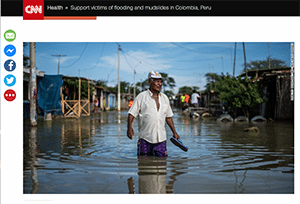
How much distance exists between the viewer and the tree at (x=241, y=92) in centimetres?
1695

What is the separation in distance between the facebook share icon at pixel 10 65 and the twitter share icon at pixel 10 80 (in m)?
0.07

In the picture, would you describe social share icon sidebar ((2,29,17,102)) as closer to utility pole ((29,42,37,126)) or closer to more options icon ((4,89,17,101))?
more options icon ((4,89,17,101))

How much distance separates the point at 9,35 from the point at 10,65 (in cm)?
38

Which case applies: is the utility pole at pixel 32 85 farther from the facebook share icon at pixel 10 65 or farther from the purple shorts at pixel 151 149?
the facebook share icon at pixel 10 65

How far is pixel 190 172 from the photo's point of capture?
4496 mm

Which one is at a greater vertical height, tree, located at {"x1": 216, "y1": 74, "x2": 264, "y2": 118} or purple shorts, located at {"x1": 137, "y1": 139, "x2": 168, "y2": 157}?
tree, located at {"x1": 216, "y1": 74, "x2": 264, "y2": 118}

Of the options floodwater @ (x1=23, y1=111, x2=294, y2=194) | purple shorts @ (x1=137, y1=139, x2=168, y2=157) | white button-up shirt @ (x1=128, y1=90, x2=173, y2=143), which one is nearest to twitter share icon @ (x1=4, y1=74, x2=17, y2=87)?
floodwater @ (x1=23, y1=111, x2=294, y2=194)

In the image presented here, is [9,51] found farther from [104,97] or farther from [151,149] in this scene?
[104,97]

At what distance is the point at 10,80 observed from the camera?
12.4 ft

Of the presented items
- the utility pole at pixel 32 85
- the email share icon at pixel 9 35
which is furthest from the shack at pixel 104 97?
the email share icon at pixel 9 35

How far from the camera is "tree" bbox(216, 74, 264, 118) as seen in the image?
16953 millimetres

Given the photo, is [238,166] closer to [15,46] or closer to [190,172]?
[190,172]
